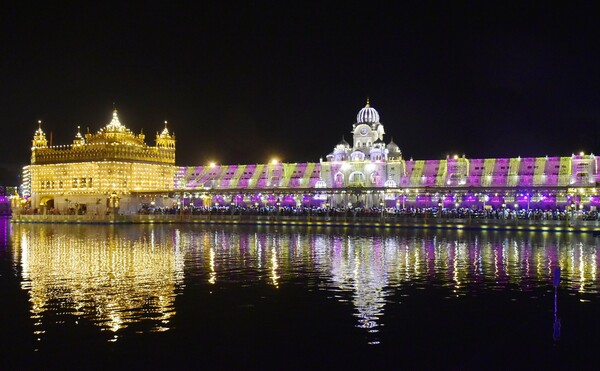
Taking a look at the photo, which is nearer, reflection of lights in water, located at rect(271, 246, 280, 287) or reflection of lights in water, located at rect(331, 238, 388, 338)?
reflection of lights in water, located at rect(331, 238, 388, 338)

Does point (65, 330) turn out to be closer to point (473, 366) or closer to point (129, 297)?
point (129, 297)

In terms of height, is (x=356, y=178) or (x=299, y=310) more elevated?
(x=356, y=178)

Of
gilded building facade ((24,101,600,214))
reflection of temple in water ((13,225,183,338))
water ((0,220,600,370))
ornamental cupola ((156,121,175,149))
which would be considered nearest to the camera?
water ((0,220,600,370))

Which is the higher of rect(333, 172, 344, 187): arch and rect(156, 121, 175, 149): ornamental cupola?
rect(156, 121, 175, 149): ornamental cupola

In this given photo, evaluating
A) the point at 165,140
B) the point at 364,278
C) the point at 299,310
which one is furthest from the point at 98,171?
the point at 299,310

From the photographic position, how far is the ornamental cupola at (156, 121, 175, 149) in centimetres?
9962

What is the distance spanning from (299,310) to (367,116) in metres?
96.9

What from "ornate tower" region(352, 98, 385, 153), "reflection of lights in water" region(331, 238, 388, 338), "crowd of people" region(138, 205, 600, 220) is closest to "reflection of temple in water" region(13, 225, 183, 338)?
"reflection of lights in water" region(331, 238, 388, 338)

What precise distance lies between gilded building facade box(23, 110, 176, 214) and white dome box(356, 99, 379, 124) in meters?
32.3

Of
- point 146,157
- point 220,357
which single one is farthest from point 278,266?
point 146,157

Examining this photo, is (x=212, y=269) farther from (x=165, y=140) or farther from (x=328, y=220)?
(x=165, y=140)

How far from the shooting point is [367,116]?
11562 cm

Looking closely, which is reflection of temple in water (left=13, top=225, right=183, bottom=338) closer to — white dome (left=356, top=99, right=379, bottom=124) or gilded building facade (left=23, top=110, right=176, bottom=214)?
gilded building facade (left=23, top=110, right=176, bottom=214)

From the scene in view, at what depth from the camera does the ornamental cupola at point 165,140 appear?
99625mm
